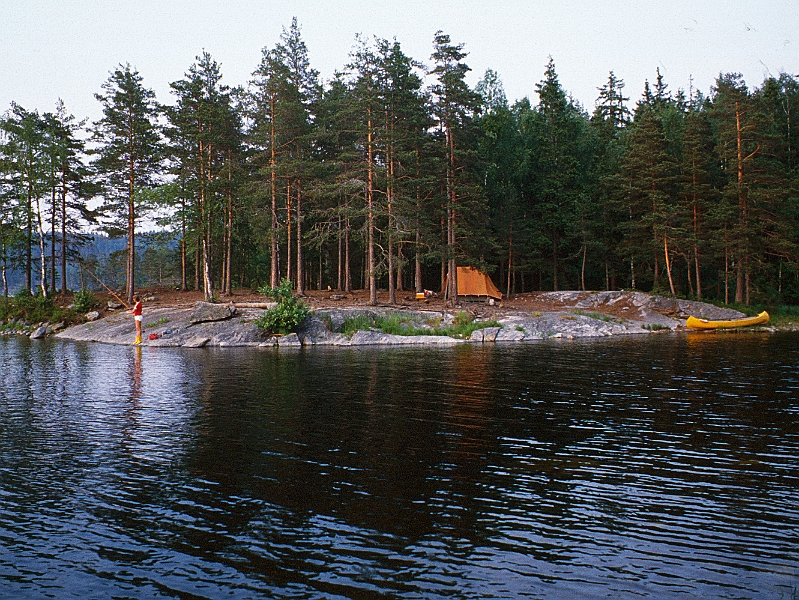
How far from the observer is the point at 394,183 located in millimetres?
39719

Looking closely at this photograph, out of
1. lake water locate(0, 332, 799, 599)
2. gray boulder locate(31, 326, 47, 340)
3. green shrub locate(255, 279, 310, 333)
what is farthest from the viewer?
gray boulder locate(31, 326, 47, 340)

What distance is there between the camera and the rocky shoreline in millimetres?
34469

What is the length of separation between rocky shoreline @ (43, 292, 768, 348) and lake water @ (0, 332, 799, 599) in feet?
51.6

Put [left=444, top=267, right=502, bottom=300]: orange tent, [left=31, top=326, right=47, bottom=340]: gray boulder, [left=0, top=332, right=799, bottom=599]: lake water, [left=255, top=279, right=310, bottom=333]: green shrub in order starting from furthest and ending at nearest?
[left=444, top=267, right=502, bottom=300]: orange tent < [left=31, top=326, right=47, bottom=340]: gray boulder < [left=255, top=279, right=310, bottom=333]: green shrub < [left=0, top=332, right=799, bottom=599]: lake water

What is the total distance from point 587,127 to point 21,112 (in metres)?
62.9

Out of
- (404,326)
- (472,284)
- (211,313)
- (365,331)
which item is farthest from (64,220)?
(472,284)

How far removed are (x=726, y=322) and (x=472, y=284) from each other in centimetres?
1972

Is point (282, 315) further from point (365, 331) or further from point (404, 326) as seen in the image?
point (404, 326)

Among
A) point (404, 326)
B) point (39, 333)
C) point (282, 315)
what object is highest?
point (282, 315)

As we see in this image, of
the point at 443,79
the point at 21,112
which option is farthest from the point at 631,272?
the point at 21,112

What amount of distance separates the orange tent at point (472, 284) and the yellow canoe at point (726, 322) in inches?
616

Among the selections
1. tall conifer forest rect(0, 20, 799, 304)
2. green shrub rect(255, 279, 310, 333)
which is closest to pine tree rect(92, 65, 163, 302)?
tall conifer forest rect(0, 20, 799, 304)

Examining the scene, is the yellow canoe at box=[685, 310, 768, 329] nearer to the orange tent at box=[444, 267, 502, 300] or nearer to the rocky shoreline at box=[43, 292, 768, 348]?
the rocky shoreline at box=[43, 292, 768, 348]

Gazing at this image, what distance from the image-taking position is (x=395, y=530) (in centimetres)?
707
